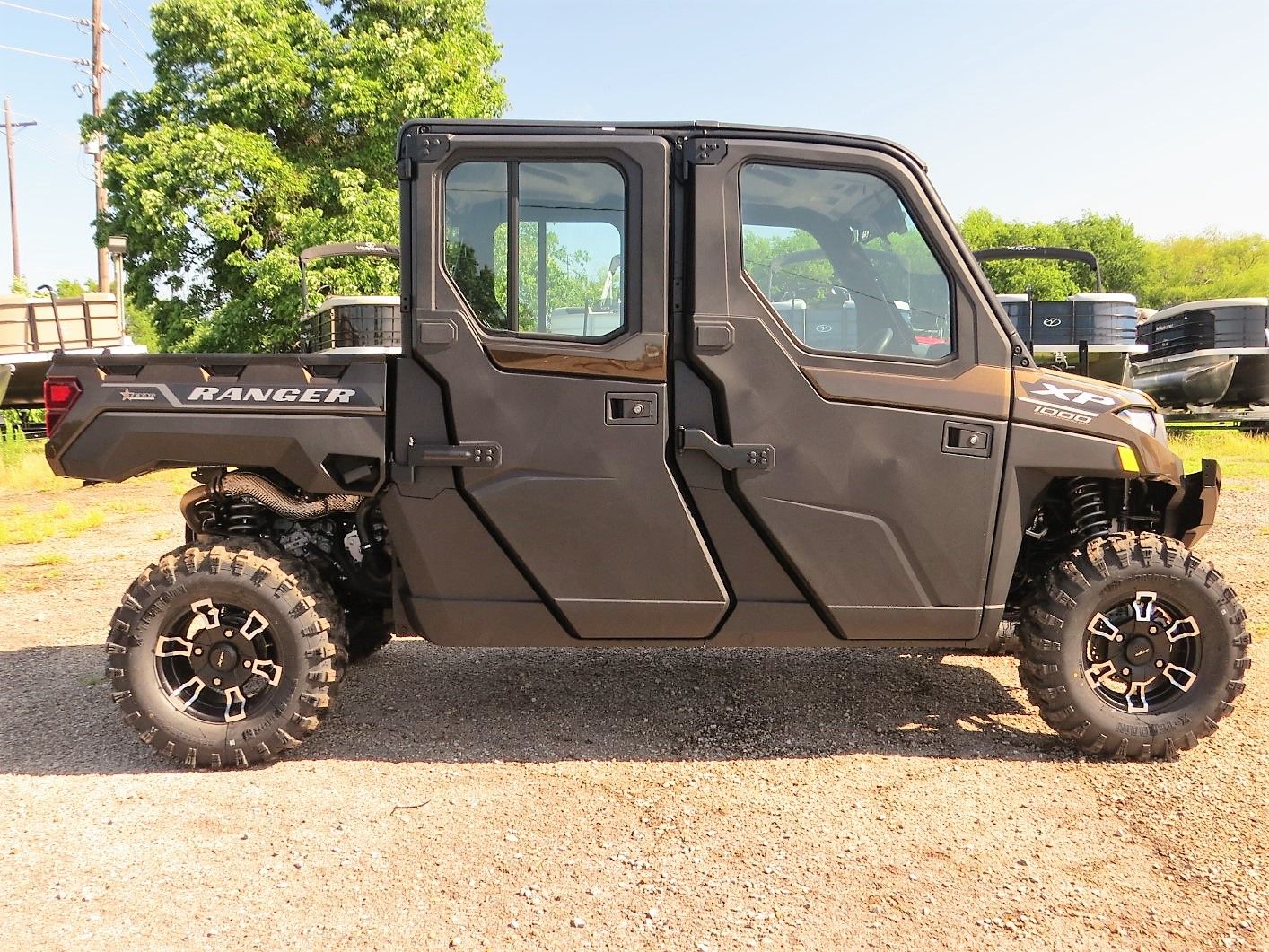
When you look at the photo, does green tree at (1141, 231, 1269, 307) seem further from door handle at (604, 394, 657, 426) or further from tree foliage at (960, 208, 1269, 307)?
door handle at (604, 394, 657, 426)

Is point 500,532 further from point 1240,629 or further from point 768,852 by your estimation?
point 1240,629

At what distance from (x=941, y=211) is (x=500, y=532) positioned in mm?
2138

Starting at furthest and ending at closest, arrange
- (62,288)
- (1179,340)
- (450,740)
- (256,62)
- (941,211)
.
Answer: (62,288) < (256,62) < (1179,340) < (450,740) < (941,211)

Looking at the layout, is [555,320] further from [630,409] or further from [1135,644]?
[1135,644]

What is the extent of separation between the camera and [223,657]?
12.3ft

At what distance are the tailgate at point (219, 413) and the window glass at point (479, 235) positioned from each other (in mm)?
468

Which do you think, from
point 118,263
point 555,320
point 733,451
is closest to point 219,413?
point 555,320

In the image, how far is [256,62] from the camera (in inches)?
704

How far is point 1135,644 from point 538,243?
2.89 metres

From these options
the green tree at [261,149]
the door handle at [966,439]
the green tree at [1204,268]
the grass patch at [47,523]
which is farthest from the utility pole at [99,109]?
the green tree at [1204,268]

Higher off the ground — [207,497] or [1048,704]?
[207,497]

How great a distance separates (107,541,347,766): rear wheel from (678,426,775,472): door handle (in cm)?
166

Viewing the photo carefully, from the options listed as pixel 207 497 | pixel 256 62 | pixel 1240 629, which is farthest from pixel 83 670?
pixel 256 62

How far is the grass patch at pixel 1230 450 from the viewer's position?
12891 millimetres
